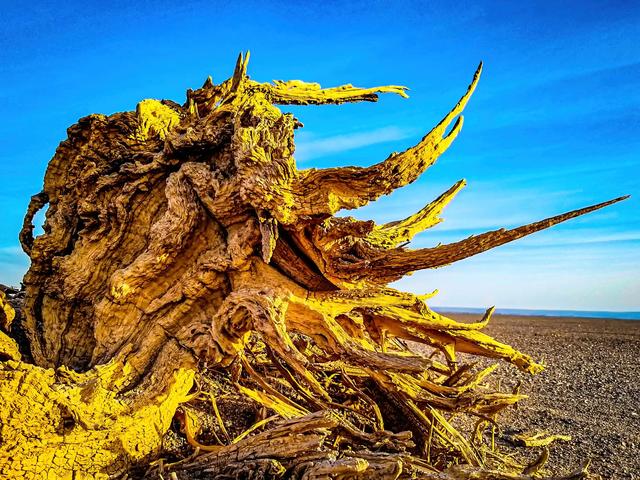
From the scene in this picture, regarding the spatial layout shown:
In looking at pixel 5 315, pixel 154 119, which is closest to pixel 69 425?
pixel 5 315

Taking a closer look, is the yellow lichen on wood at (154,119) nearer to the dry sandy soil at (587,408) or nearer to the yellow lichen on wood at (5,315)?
the yellow lichen on wood at (5,315)

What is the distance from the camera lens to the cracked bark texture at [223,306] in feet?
11.5

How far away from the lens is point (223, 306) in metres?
3.94

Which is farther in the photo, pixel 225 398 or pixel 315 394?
pixel 315 394

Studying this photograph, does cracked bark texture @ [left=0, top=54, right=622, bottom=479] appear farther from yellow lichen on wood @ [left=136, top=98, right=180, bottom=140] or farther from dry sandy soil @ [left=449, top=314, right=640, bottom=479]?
dry sandy soil @ [left=449, top=314, right=640, bottom=479]

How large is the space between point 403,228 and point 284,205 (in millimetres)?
1705

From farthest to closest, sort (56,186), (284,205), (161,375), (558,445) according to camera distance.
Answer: (558,445) < (56,186) < (161,375) < (284,205)

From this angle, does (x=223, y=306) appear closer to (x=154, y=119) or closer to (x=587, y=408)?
(x=154, y=119)

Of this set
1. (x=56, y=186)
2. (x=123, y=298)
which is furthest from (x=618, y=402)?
(x=56, y=186)

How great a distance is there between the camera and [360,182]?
356 centimetres

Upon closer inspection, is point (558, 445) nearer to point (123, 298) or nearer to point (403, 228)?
point (403, 228)

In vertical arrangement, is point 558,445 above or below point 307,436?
below

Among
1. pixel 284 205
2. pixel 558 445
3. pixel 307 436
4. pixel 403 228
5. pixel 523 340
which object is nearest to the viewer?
pixel 307 436

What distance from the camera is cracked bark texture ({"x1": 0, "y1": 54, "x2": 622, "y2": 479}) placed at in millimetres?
3510
